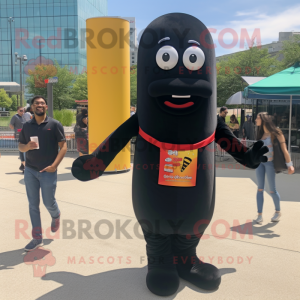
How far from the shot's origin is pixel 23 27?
198 feet

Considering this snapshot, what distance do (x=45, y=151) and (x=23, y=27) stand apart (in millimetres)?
63834

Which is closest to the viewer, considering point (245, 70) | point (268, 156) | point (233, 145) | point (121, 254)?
point (233, 145)

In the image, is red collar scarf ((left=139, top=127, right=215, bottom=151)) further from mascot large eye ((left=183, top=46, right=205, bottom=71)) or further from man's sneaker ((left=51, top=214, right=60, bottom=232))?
man's sneaker ((left=51, top=214, right=60, bottom=232))

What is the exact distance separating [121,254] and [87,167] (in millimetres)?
1334

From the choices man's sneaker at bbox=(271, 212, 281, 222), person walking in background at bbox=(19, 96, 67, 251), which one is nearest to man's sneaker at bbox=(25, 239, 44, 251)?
person walking in background at bbox=(19, 96, 67, 251)

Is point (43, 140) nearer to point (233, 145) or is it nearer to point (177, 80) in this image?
point (177, 80)

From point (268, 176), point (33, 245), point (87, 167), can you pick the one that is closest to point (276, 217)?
A: point (268, 176)

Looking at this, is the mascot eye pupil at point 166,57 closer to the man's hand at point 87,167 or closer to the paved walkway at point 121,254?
the man's hand at point 87,167

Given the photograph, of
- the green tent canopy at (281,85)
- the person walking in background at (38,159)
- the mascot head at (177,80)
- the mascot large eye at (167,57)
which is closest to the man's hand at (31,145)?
the person walking in background at (38,159)

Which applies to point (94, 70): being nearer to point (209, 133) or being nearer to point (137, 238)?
point (137, 238)

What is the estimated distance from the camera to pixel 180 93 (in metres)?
2.82

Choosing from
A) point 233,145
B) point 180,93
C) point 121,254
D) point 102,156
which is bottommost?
point 121,254

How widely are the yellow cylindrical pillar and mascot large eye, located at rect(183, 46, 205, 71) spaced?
5854 millimetres

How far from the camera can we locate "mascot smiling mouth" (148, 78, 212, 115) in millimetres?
2826
